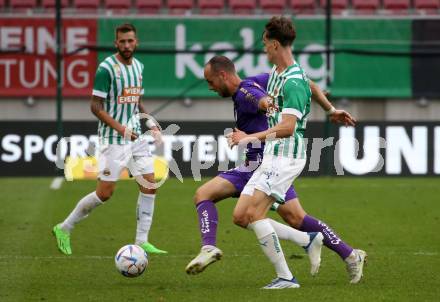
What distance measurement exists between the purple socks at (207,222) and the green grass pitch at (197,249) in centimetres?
36

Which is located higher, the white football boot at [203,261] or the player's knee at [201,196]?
the player's knee at [201,196]

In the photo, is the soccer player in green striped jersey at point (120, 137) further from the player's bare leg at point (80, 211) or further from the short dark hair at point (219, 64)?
the short dark hair at point (219, 64)

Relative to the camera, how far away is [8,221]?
1253 cm

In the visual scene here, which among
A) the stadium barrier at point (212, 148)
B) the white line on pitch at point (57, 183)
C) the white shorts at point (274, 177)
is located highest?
the white shorts at point (274, 177)

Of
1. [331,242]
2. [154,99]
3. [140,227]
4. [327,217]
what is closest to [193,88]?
[154,99]

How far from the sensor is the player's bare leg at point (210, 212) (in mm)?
7789

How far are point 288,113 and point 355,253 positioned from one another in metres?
1.35

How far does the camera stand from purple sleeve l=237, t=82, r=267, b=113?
7922mm

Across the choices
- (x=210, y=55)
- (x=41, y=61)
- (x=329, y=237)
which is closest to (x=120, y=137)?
(x=329, y=237)

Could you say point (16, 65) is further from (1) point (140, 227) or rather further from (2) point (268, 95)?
(2) point (268, 95)

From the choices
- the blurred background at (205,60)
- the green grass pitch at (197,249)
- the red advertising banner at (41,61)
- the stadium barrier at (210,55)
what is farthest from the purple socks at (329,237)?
the red advertising banner at (41,61)

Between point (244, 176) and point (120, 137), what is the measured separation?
2386 millimetres

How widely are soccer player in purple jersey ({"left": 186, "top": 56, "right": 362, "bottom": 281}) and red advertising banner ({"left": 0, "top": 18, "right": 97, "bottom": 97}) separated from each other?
11.2 m

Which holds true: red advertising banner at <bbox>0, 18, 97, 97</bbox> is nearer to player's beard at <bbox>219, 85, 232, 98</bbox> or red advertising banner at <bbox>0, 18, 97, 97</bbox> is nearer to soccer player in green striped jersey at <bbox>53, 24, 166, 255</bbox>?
soccer player in green striped jersey at <bbox>53, 24, 166, 255</bbox>
